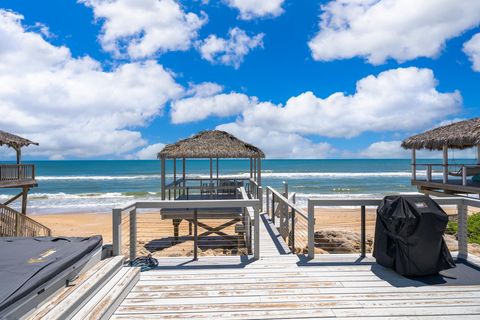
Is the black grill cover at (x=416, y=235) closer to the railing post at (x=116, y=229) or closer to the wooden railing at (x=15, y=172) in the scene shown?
the railing post at (x=116, y=229)

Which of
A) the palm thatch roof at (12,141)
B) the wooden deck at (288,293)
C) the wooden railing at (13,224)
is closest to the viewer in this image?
the wooden deck at (288,293)

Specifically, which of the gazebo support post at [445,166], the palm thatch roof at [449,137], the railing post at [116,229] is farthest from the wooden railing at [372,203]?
the gazebo support post at [445,166]

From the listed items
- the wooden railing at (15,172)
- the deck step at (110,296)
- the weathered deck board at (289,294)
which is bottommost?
the weathered deck board at (289,294)

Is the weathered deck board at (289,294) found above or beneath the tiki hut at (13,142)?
beneath

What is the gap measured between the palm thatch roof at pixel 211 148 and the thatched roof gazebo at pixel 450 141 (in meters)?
6.96

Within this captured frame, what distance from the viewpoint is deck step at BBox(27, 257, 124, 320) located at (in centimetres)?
246

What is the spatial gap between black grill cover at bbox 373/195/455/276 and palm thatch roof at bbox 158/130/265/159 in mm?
7686

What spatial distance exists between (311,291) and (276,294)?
384 millimetres

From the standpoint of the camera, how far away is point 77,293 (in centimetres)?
281

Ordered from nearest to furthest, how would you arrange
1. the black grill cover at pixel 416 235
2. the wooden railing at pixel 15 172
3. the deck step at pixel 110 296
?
the deck step at pixel 110 296 → the black grill cover at pixel 416 235 → the wooden railing at pixel 15 172

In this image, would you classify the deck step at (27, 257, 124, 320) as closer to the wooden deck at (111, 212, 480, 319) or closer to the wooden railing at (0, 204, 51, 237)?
the wooden deck at (111, 212, 480, 319)

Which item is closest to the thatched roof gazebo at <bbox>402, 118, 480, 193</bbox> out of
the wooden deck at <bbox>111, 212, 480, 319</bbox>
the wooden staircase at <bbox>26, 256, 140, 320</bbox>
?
the wooden deck at <bbox>111, 212, 480, 319</bbox>

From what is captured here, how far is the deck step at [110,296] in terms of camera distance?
8.82ft

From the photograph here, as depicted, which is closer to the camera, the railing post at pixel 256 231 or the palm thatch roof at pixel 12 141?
the railing post at pixel 256 231
